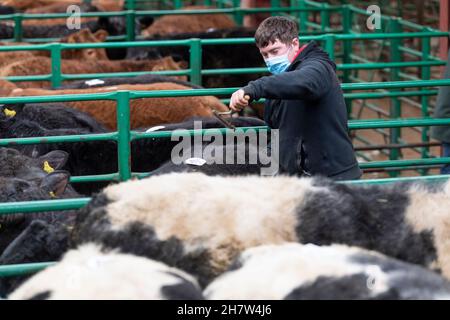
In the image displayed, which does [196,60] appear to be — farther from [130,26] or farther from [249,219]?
[249,219]

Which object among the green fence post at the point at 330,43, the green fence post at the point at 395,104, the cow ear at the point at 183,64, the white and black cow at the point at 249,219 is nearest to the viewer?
the white and black cow at the point at 249,219

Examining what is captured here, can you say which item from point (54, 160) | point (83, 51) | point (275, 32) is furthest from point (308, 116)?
point (83, 51)

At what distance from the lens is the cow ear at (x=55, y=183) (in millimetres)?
5525

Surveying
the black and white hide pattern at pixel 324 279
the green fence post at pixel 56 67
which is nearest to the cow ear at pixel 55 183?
the black and white hide pattern at pixel 324 279

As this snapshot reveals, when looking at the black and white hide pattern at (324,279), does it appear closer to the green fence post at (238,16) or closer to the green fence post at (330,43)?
the green fence post at (330,43)

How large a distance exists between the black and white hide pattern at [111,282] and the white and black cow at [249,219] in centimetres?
18

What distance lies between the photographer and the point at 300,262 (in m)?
3.32

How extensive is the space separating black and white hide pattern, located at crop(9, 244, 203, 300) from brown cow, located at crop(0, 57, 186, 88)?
662 cm

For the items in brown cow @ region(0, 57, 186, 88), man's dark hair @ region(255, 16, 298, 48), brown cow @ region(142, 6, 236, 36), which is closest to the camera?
man's dark hair @ region(255, 16, 298, 48)

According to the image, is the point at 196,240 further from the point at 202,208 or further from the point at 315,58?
the point at 315,58

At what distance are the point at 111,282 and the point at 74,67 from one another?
7.28 metres

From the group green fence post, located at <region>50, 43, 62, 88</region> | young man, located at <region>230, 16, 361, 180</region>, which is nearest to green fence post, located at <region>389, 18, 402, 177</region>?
green fence post, located at <region>50, 43, 62, 88</region>

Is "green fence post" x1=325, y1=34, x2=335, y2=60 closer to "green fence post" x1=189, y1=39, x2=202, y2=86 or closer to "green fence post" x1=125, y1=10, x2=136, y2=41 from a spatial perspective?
"green fence post" x1=189, y1=39, x2=202, y2=86

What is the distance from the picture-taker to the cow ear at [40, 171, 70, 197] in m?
5.53
